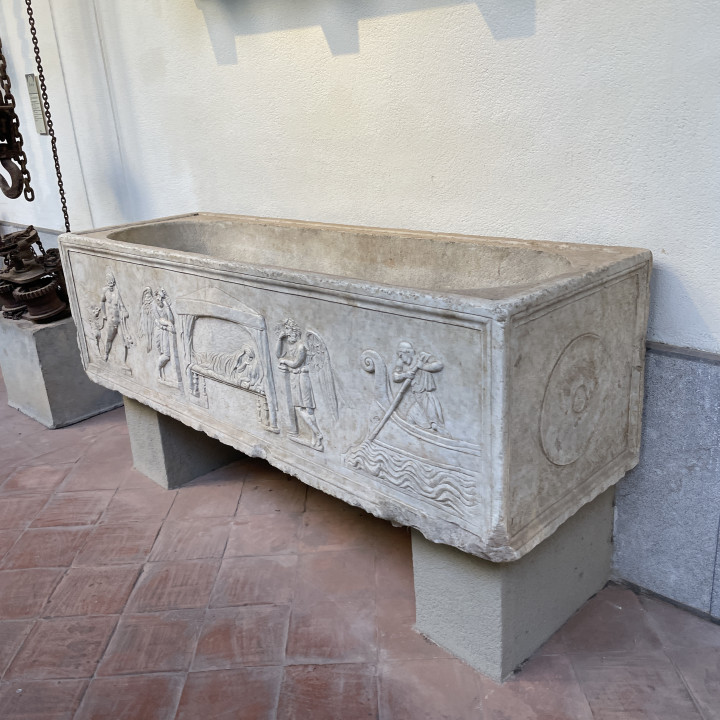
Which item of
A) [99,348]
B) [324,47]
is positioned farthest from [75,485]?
[324,47]

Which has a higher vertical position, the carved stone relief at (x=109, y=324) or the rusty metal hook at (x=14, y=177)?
the rusty metal hook at (x=14, y=177)

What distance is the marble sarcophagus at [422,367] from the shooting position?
1.65 meters

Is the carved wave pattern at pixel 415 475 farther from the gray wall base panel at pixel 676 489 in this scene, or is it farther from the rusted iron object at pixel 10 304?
the rusted iron object at pixel 10 304

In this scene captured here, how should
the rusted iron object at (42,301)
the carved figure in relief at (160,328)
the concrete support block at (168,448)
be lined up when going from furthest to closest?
the rusted iron object at (42,301)
the concrete support block at (168,448)
the carved figure in relief at (160,328)

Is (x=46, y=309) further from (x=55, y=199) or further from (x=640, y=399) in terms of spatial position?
(x=640, y=399)

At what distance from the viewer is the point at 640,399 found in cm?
212

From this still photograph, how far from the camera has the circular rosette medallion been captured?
5.77 ft

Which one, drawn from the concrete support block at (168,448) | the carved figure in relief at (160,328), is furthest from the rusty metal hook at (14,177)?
the carved figure in relief at (160,328)

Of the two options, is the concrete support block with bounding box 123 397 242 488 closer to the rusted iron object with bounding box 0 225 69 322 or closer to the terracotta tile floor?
the terracotta tile floor

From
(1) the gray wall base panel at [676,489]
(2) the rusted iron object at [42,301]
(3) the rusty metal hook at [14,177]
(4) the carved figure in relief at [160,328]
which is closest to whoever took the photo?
(1) the gray wall base panel at [676,489]

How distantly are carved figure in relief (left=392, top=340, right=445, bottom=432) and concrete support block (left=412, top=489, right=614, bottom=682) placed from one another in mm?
446

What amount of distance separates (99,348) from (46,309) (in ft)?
3.49

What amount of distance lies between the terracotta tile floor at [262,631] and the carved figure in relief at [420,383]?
801 millimetres

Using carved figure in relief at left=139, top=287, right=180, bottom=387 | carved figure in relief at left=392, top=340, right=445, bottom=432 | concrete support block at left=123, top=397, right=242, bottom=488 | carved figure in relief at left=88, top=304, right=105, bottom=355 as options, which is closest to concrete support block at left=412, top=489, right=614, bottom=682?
carved figure in relief at left=392, top=340, right=445, bottom=432
